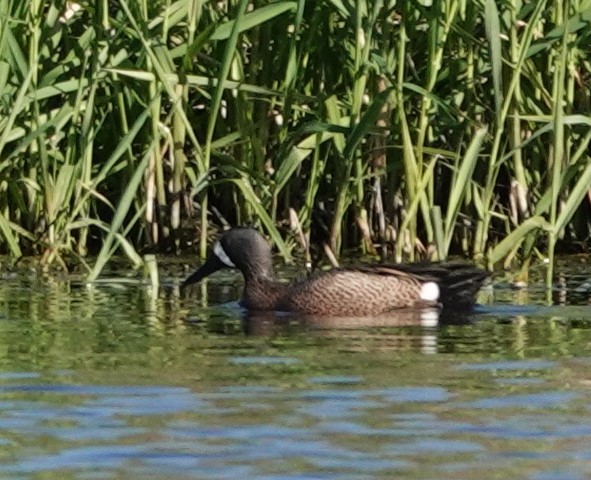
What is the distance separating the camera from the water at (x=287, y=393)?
499 centimetres

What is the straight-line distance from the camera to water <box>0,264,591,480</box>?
4992 mm

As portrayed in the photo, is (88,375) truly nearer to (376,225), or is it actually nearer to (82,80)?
(82,80)

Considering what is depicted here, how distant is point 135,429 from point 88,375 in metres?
0.97

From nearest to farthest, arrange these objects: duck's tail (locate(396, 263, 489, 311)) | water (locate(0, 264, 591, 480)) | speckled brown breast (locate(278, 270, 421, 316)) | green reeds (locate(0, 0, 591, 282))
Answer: water (locate(0, 264, 591, 480)) < duck's tail (locate(396, 263, 489, 311)) < speckled brown breast (locate(278, 270, 421, 316)) < green reeds (locate(0, 0, 591, 282))

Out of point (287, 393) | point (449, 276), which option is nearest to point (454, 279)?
point (449, 276)

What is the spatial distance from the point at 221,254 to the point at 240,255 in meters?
0.12

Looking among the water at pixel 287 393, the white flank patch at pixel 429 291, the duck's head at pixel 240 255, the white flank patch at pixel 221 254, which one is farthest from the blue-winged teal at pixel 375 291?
the white flank patch at pixel 221 254

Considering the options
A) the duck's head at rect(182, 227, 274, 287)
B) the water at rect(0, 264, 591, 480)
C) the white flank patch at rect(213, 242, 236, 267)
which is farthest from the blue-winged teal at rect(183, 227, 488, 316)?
the white flank patch at rect(213, 242, 236, 267)

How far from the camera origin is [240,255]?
9.17m

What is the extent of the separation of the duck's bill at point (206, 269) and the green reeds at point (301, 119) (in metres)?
0.30

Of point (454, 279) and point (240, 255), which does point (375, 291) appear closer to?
point (454, 279)

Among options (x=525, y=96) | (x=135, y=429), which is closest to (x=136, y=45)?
(x=525, y=96)

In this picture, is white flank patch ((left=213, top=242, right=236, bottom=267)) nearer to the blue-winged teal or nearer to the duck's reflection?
the blue-winged teal

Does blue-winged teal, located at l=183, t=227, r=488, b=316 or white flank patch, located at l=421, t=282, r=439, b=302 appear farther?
white flank patch, located at l=421, t=282, r=439, b=302
